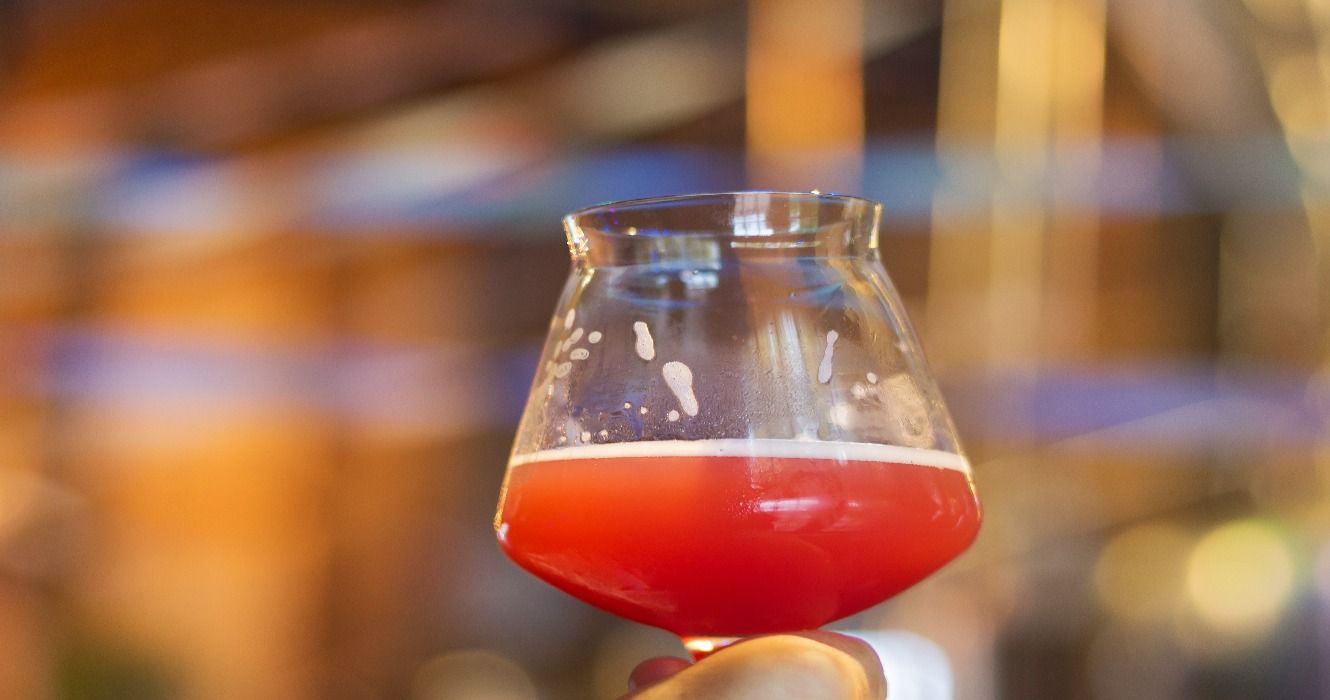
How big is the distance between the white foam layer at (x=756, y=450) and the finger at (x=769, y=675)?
116mm

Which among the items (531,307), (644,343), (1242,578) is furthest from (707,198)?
(1242,578)

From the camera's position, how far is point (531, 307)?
15.6 feet

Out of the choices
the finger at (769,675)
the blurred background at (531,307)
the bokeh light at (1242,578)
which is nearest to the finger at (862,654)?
the finger at (769,675)

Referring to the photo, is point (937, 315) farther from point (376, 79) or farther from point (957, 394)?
point (376, 79)

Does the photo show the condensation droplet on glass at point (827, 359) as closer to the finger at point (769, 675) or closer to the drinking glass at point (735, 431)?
the drinking glass at point (735, 431)

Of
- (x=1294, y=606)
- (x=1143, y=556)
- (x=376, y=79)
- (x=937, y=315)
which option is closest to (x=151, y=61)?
(x=376, y=79)

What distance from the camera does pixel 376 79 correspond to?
14.9 feet

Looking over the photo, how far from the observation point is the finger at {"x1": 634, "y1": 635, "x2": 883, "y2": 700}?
0.76 metres

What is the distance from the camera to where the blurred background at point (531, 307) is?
13.7 ft

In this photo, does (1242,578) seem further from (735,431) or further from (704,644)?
(735,431)

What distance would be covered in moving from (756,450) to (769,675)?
0.46 ft

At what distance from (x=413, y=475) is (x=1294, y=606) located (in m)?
3.04

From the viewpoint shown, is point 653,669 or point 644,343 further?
point 653,669

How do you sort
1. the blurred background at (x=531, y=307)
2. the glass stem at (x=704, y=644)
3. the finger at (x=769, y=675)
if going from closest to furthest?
the finger at (x=769, y=675) → the glass stem at (x=704, y=644) → the blurred background at (x=531, y=307)
